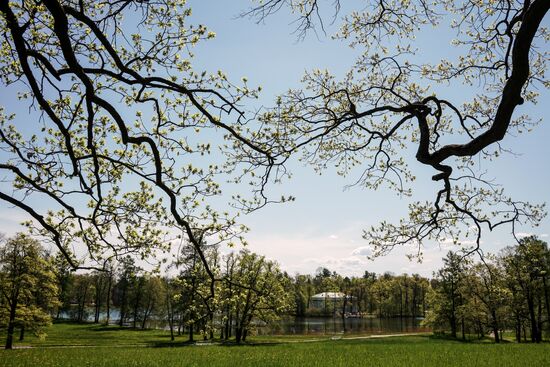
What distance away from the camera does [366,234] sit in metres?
8.45

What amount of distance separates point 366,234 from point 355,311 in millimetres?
160942

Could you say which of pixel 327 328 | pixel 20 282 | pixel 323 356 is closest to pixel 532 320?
pixel 323 356

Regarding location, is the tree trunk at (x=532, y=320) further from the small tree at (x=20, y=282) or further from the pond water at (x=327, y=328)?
the small tree at (x=20, y=282)

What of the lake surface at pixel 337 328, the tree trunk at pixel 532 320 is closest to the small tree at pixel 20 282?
the lake surface at pixel 337 328

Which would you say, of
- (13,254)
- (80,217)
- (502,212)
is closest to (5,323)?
(13,254)

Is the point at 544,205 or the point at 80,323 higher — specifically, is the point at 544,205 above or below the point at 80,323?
above

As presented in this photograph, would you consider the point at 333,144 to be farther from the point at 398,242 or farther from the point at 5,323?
the point at 5,323

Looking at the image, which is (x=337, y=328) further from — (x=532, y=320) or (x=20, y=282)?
(x=20, y=282)

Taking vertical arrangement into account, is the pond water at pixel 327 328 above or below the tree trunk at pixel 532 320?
below

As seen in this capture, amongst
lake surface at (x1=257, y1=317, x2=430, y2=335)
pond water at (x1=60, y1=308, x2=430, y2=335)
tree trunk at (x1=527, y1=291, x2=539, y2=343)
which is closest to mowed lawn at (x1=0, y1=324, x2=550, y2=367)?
tree trunk at (x1=527, y1=291, x2=539, y2=343)

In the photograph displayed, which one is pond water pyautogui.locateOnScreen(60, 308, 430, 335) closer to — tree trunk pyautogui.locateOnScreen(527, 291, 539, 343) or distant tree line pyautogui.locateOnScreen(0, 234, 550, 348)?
distant tree line pyautogui.locateOnScreen(0, 234, 550, 348)

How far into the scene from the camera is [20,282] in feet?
112

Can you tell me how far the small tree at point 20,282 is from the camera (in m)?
33.7

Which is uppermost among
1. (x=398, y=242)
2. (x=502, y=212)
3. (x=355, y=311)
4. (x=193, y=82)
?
(x=193, y=82)
